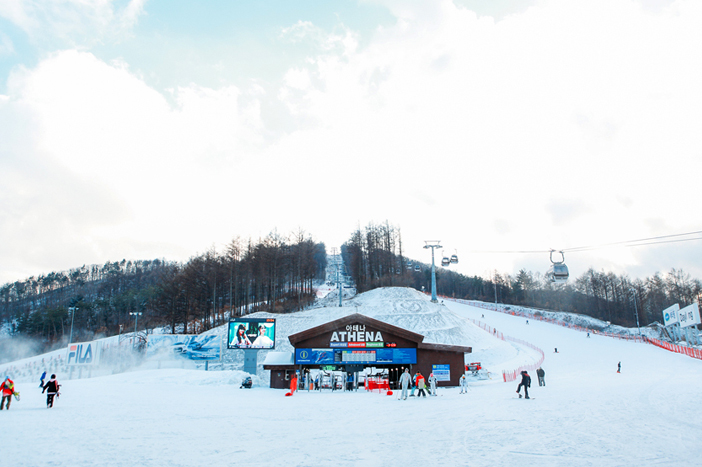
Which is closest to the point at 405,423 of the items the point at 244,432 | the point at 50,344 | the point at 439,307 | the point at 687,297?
the point at 244,432

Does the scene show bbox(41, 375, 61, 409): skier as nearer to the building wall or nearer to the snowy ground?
the snowy ground

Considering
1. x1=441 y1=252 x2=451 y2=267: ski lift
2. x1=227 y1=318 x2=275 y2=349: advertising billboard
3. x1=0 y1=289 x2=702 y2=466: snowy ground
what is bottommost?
x1=0 y1=289 x2=702 y2=466: snowy ground

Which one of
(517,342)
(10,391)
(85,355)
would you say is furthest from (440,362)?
(85,355)

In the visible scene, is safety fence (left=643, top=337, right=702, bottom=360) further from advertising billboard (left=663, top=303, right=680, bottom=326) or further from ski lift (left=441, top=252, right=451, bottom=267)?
ski lift (left=441, top=252, right=451, bottom=267)

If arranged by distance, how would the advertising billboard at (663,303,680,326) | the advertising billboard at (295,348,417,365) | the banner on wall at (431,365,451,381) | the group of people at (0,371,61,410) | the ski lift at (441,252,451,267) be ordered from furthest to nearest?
the ski lift at (441,252,451,267)
the advertising billboard at (663,303,680,326)
the banner on wall at (431,365,451,381)
the advertising billboard at (295,348,417,365)
the group of people at (0,371,61,410)

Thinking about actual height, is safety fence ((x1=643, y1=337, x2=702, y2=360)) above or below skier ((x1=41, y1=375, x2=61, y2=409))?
below

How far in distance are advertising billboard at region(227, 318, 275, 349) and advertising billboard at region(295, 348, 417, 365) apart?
15.1 ft

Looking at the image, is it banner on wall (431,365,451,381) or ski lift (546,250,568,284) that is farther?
banner on wall (431,365,451,381)

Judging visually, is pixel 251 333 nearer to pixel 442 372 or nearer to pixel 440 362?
pixel 440 362

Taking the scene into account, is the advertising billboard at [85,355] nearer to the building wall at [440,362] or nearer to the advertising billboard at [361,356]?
the advertising billboard at [361,356]

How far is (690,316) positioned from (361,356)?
1410 inches

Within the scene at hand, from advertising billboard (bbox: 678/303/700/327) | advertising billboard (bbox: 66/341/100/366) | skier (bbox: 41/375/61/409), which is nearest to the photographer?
skier (bbox: 41/375/61/409)

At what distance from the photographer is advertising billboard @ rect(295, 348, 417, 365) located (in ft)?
98.2

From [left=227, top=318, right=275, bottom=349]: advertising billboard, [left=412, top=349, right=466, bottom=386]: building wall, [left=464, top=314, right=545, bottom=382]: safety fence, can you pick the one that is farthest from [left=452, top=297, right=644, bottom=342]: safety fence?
[left=227, top=318, right=275, bottom=349]: advertising billboard
